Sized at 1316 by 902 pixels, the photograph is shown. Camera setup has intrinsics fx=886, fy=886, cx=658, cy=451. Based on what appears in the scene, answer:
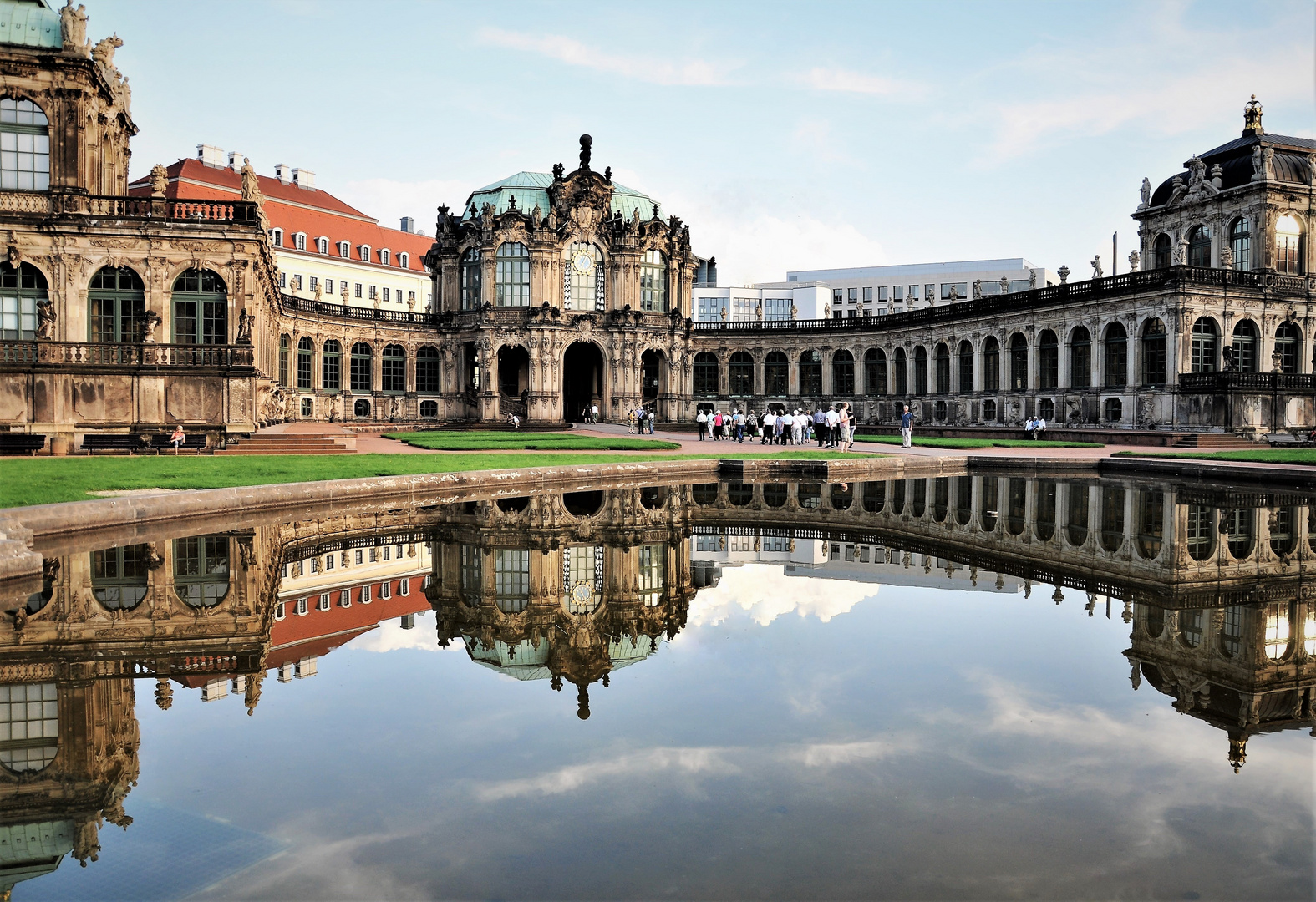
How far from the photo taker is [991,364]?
64188 millimetres

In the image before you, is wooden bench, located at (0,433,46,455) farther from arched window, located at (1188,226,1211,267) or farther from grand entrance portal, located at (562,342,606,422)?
arched window, located at (1188,226,1211,267)

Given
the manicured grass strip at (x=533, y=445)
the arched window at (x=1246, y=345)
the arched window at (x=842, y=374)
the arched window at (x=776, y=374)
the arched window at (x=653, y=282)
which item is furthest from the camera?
the arched window at (x=776, y=374)

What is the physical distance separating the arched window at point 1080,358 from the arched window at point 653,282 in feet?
100

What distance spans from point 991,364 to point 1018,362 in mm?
2449

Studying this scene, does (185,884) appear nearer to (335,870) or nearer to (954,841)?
(335,870)

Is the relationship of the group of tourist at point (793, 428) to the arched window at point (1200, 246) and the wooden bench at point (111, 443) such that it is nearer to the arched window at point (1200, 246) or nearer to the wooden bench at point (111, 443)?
the wooden bench at point (111, 443)

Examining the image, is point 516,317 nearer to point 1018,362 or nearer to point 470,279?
point 470,279

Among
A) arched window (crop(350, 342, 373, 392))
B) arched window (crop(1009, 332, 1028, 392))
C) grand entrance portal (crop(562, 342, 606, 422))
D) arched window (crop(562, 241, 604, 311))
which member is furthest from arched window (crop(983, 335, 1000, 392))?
arched window (crop(350, 342, 373, 392))

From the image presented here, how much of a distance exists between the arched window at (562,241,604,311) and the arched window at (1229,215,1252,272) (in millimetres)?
43914

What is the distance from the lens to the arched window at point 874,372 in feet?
249

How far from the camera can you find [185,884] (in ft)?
13.9

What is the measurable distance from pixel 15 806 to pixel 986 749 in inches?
230

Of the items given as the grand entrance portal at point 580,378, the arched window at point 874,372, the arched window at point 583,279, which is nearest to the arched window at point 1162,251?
the arched window at point 874,372

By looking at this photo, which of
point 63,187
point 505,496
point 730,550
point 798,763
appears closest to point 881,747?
point 798,763
